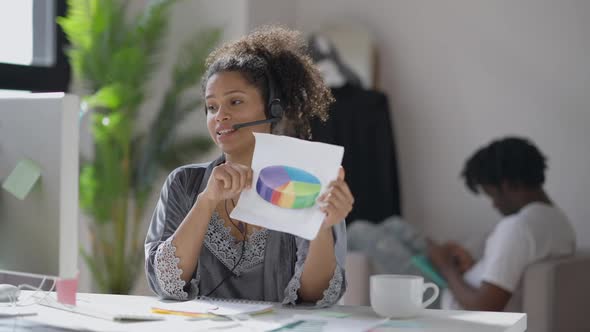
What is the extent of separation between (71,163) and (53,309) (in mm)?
433

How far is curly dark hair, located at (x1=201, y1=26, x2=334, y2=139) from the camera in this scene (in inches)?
79.9

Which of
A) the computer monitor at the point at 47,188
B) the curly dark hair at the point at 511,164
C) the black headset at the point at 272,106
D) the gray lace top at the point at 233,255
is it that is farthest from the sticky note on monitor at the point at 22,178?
the curly dark hair at the point at 511,164

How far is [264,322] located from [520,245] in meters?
2.02

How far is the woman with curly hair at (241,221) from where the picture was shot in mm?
1818

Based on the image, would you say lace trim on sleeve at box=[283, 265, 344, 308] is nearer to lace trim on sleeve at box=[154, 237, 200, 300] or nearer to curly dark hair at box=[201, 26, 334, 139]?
lace trim on sleeve at box=[154, 237, 200, 300]

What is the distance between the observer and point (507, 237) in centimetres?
333

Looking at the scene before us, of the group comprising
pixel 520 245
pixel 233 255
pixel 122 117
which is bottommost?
pixel 520 245

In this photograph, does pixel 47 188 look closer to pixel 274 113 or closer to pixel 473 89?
pixel 274 113

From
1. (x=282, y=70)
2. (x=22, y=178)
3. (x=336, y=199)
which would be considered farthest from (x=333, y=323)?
(x=282, y=70)

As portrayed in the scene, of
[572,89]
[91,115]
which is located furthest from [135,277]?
[572,89]

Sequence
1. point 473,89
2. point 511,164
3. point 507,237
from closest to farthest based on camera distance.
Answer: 1. point 507,237
2. point 511,164
3. point 473,89

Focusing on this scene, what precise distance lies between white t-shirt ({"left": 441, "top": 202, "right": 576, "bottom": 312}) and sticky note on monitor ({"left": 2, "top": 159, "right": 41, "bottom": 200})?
225cm

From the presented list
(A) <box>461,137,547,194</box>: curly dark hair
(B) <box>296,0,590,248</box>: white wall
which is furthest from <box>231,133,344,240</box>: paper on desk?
(B) <box>296,0,590,248</box>: white wall

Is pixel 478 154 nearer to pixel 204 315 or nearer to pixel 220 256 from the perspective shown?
pixel 220 256
